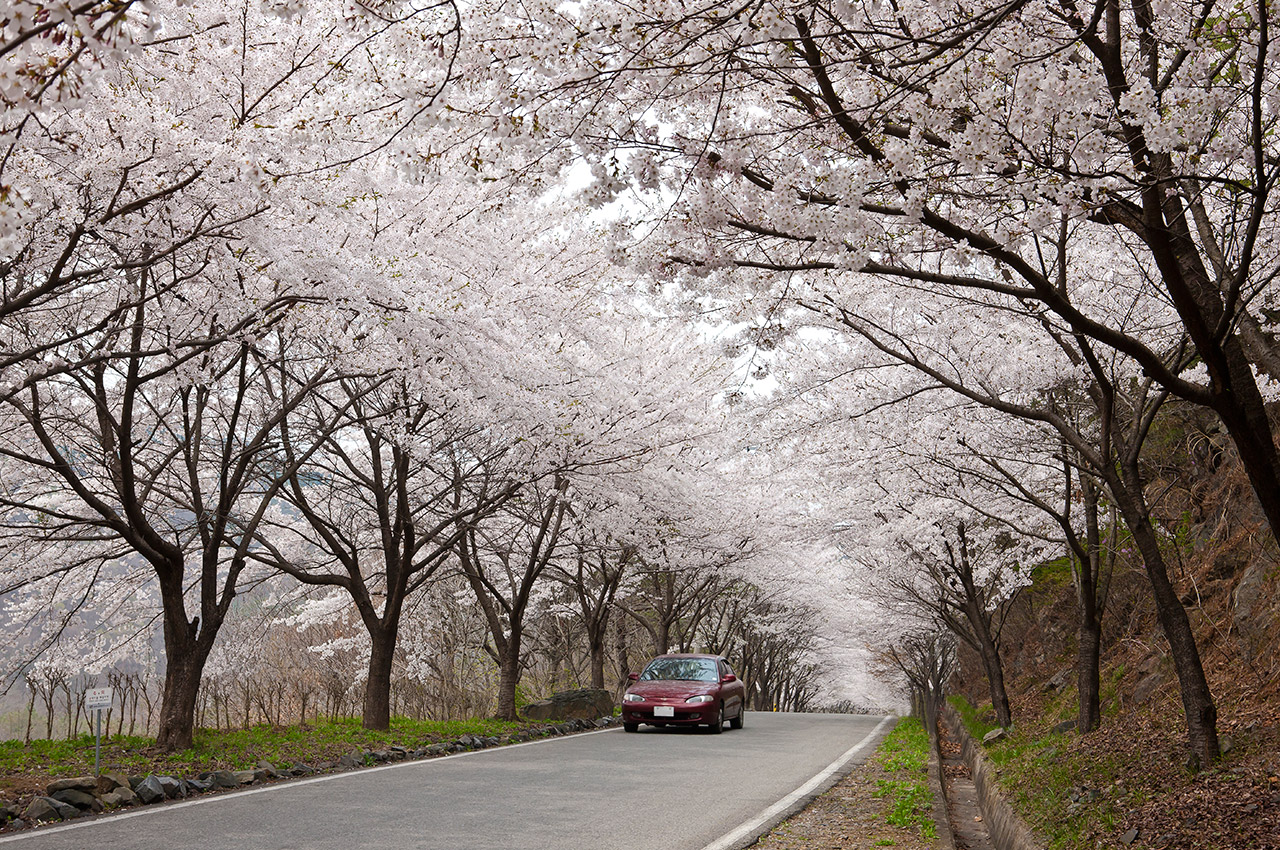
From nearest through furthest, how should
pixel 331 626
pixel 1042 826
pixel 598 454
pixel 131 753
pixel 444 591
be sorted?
pixel 1042 826 → pixel 131 753 → pixel 598 454 → pixel 444 591 → pixel 331 626

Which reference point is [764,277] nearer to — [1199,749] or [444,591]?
[1199,749]

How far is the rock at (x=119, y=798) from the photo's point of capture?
6860mm

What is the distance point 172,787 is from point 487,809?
2.70 meters

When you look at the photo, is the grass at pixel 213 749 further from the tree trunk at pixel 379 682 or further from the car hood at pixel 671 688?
the car hood at pixel 671 688

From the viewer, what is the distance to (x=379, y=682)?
13906 millimetres

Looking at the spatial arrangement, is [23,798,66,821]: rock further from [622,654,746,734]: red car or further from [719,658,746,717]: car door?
[719,658,746,717]: car door

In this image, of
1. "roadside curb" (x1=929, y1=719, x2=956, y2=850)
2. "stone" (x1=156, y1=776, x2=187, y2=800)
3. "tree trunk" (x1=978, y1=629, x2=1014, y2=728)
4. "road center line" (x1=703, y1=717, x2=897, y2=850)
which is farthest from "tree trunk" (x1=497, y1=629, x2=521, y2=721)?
"stone" (x1=156, y1=776, x2=187, y2=800)

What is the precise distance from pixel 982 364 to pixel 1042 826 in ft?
17.7

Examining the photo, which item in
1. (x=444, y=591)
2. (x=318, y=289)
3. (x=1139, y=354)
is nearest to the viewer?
(x=1139, y=354)

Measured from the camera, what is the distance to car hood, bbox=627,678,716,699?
16.3 metres

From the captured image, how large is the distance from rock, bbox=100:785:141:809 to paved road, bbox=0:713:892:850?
0.90 ft

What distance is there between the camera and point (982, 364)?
32.8ft

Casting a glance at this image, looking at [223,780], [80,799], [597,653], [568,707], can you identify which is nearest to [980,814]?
[223,780]

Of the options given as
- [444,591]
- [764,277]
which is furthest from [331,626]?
[764,277]
